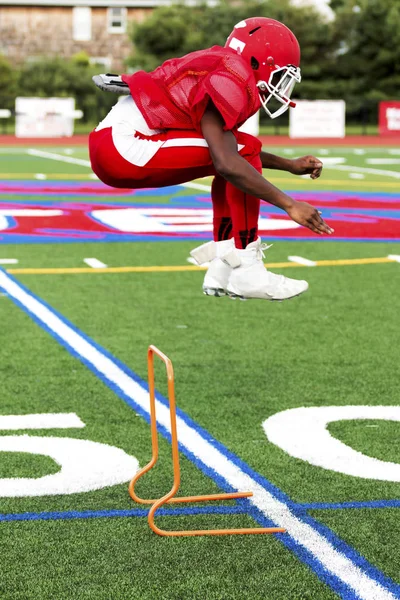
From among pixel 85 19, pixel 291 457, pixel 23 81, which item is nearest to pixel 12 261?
pixel 291 457

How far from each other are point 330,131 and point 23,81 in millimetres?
17157

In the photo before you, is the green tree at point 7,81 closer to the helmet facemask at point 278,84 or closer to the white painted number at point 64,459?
the white painted number at point 64,459

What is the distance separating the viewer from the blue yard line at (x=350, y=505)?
505cm

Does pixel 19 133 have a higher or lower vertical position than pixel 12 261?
lower

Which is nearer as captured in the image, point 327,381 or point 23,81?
point 327,381

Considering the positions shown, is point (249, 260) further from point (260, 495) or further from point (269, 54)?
point (260, 495)

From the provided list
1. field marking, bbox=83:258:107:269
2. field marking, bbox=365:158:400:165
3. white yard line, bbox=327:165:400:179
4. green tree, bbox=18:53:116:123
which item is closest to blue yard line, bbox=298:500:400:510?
field marking, bbox=83:258:107:269

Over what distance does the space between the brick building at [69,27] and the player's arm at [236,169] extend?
64675 millimetres

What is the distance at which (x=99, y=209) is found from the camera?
56.2 ft

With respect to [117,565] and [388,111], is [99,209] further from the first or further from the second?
[388,111]

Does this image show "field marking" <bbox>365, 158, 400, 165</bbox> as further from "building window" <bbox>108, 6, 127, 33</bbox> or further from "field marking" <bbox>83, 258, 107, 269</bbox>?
"building window" <bbox>108, 6, 127, 33</bbox>

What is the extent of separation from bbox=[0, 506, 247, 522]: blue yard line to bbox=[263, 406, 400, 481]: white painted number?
0.81m

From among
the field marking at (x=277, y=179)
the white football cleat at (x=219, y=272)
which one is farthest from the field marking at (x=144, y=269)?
the field marking at (x=277, y=179)

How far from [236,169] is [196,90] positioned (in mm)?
360
